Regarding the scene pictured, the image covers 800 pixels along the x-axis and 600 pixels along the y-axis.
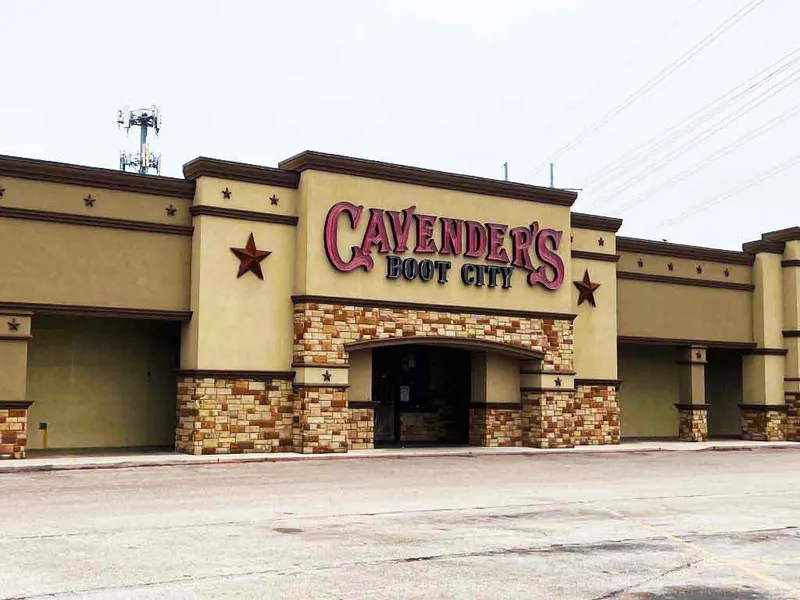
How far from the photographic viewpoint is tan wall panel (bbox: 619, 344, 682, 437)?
37375 mm

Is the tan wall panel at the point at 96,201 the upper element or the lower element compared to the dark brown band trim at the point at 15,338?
upper

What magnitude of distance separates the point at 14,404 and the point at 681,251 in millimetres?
23226

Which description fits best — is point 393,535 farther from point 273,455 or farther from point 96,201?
point 96,201

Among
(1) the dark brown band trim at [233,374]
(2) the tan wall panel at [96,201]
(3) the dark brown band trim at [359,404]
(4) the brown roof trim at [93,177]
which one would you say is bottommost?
(3) the dark brown band trim at [359,404]

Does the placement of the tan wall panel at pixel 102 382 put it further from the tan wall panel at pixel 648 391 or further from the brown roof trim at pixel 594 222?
the tan wall panel at pixel 648 391

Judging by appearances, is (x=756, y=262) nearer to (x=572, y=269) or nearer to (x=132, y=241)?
(x=572, y=269)

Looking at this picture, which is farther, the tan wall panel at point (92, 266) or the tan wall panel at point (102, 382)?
the tan wall panel at point (102, 382)

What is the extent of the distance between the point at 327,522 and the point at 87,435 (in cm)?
1488

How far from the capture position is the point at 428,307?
29438mm

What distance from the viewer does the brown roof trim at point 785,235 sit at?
38.3m

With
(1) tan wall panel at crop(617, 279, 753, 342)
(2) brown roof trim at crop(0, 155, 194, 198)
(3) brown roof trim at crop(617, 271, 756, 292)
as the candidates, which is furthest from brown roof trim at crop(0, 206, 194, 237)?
(1) tan wall panel at crop(617, 279, 753, 342)

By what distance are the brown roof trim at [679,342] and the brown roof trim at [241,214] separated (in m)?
13.1

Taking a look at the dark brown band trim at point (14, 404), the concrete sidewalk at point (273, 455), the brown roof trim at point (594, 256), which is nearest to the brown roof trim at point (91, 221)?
the dark brown band trim at point (14, 404)

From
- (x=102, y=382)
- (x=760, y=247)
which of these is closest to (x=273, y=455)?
(x=102, y=382)
